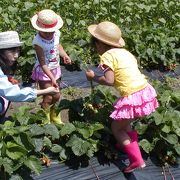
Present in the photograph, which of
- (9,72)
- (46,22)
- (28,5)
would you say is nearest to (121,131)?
(9,72)

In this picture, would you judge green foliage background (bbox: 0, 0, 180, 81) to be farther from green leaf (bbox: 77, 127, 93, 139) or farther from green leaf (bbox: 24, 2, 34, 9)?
green leaf (bbox: 77, 127, 93, 139)

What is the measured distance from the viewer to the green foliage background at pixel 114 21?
6.62 m

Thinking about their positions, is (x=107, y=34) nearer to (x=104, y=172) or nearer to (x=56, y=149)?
(x=56, y=149)

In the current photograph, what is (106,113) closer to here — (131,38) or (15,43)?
(15,43)

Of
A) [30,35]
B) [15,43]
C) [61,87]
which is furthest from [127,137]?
[30,35]

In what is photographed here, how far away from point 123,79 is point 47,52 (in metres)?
0.99

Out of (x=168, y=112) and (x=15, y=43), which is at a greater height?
(x=15, y=43)

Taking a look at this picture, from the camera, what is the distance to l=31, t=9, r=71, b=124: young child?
15.0ft

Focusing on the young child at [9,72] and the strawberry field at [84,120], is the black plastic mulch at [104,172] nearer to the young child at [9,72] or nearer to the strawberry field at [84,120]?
the strawberry field at [84,120]

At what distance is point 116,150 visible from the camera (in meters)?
4.45

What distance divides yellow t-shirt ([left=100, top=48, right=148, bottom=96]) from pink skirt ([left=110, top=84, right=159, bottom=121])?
0.15 ft

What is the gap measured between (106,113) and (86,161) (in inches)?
21.0

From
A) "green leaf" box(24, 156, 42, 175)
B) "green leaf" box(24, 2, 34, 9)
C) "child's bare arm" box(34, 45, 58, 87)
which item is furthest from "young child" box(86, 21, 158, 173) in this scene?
"green leaf" box(24, 2, 34, 9)

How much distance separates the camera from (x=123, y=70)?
4.03m
